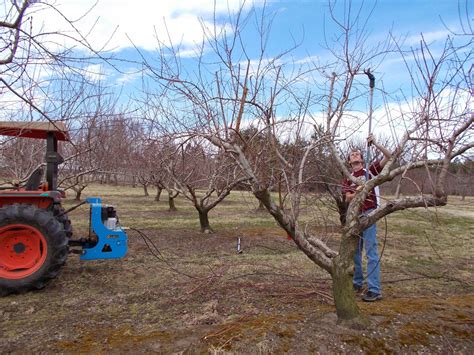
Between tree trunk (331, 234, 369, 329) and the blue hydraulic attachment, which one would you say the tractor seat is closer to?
the blue hydraulic attachment

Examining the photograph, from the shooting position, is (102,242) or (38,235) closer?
(38,235)

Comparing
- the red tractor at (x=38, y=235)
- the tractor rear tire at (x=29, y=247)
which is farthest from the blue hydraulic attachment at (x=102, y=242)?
the tractor rear tire at (x=29, y=247)

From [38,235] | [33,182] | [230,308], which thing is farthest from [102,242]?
[230,308]

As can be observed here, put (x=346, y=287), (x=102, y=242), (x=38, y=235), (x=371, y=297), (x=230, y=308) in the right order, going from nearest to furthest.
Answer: (x=346, y=287)
(x=230, y=308)
(x=371, y=297)
(x=38, y=235)
(x=102, y=242)

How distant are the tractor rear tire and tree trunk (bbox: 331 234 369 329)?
11.2 feet

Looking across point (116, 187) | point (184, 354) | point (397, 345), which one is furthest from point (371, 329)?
point (116, 187)

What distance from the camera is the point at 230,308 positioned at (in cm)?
417

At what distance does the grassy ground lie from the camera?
10.2 feet

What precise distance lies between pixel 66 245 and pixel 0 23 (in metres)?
2.96

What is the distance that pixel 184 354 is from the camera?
294 centimetres

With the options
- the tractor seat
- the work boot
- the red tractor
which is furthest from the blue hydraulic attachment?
the work boot

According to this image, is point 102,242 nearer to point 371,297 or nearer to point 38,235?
point 38,235

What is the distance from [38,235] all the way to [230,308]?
2.66 metres

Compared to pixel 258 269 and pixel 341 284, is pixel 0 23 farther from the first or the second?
pixel 258 269
